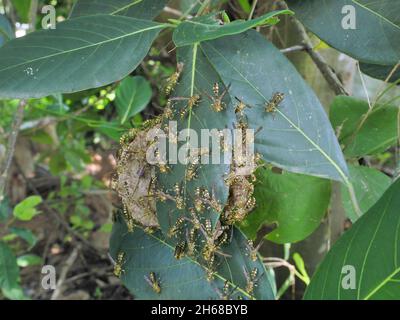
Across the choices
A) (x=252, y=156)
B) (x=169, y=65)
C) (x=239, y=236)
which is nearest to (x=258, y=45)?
(x=252, y=156)

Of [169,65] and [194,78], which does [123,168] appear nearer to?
[194,78]

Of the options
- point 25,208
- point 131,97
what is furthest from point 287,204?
point 25,208

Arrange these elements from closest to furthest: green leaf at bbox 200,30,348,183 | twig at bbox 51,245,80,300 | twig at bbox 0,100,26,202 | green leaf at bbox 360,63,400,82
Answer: green leaf at bbox 200,30,348,183 < green leaf at bbox 360,63,400,82 < twig at bbox 0,100,26,202 < twig at bbox 51,245,80,300

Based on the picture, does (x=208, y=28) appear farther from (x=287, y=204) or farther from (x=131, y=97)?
(x=131, y=97)

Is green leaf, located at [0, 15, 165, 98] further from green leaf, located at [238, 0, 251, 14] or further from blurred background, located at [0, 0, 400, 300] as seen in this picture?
green leaf, located at [238, 0, 251, 14]

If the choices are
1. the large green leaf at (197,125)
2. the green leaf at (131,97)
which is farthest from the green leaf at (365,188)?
the green leaf at (131,97)

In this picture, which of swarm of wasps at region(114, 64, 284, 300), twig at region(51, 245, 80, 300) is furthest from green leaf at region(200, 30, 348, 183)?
Answer: twig at region(51, 245, 80, 300)
